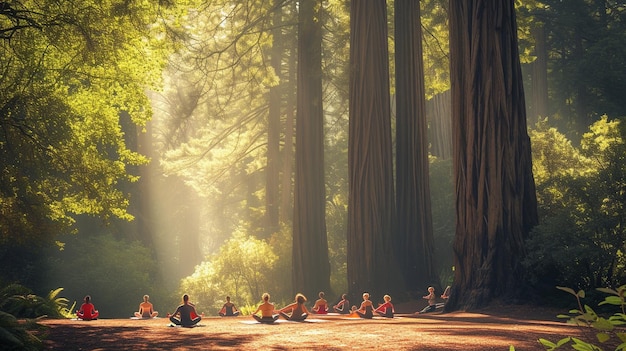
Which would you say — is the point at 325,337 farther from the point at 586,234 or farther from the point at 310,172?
the point at 310,172

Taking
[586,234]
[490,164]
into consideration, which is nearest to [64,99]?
[490,164]

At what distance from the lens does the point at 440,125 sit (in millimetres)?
45844

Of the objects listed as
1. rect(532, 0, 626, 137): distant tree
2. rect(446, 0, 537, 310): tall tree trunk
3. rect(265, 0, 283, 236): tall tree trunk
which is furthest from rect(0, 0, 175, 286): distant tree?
rect(532, 0, 626, 137): distant tree

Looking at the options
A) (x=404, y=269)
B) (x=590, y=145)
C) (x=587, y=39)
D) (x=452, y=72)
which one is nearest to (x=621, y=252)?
(x=590, y=145)

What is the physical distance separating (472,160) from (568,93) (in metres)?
27.0

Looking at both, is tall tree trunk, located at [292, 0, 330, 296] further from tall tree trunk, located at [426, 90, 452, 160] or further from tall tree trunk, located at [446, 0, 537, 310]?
tall tree trunk, located at [426, 90, 452, 160]

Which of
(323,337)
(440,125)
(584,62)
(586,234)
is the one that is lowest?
(323,337)

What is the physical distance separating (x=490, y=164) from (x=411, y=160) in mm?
→ 8310

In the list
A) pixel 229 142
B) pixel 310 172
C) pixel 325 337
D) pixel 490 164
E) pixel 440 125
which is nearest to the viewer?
pixel 325 337

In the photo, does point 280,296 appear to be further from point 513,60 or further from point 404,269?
point 513,60

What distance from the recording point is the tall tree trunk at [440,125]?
4491 cm

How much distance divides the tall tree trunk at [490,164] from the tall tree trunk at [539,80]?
77.2 ft

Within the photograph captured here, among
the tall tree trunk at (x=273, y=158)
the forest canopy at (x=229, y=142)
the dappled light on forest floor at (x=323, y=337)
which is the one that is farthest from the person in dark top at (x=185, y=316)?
the tall tree trunk at (x=273, y=158)

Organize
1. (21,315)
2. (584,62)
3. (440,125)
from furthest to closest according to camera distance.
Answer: (440,125), (584,62), (21,315)
